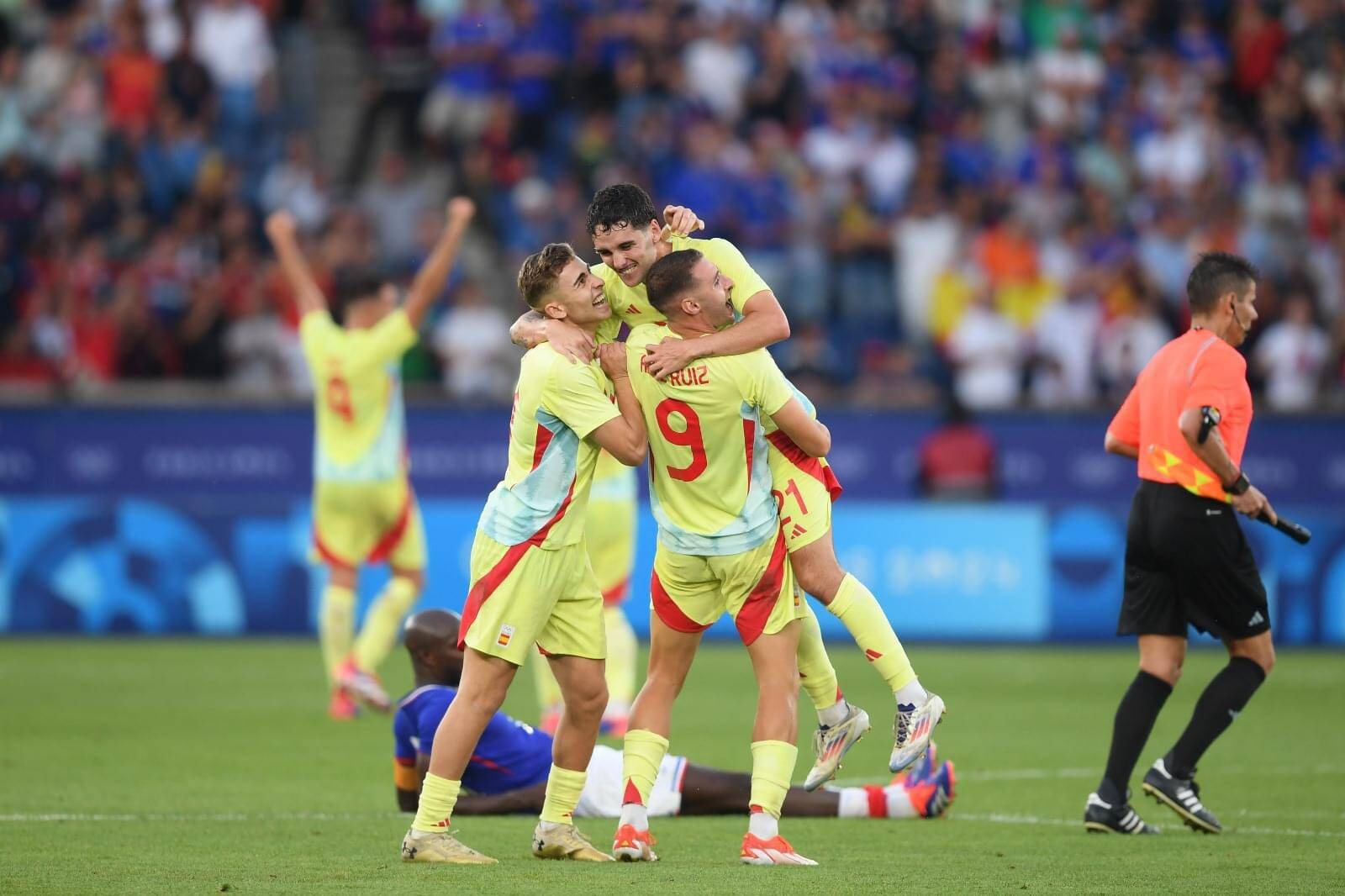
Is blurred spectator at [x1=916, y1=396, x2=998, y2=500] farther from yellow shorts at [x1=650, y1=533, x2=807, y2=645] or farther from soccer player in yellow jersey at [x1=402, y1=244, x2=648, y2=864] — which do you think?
soccer player in yellow jersey at [x1=402, y1=244, x2=648, y2=864]

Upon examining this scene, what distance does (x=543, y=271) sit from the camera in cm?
746

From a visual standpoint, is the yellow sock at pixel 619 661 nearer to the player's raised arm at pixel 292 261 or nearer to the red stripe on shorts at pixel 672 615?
the player's raised arm at pixel 292 261

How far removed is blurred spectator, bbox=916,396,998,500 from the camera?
1838cm

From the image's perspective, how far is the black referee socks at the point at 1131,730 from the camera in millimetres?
8422

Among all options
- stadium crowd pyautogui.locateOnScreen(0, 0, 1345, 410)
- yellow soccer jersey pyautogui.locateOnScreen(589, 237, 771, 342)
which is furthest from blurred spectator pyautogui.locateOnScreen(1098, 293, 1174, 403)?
yellow soccer jersey pyautogui.locateOnScreen(589, 237, 771, 342)

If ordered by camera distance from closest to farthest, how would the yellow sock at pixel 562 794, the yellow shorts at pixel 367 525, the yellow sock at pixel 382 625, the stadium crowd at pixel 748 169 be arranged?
the yellow sock at pixel 562 794 < the yellow sock at pixel 382 625 < the yellow shorts at pixel 367 525 < the stadium crowd at pixel 748 169

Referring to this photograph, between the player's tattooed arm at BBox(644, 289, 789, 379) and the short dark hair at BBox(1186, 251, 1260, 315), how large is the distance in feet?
6.87

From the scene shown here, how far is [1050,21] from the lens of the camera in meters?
23.5

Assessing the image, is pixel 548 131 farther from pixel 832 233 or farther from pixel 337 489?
pixel 337 489

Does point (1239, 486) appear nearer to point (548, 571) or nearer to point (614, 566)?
point (548, 571)

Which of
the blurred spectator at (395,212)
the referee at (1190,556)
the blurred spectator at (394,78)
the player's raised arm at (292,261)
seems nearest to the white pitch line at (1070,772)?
the referee at (1190,556)

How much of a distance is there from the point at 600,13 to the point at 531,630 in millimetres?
16334

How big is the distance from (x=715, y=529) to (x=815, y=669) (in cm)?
84

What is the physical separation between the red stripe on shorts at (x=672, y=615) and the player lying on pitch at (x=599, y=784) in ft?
4.35
